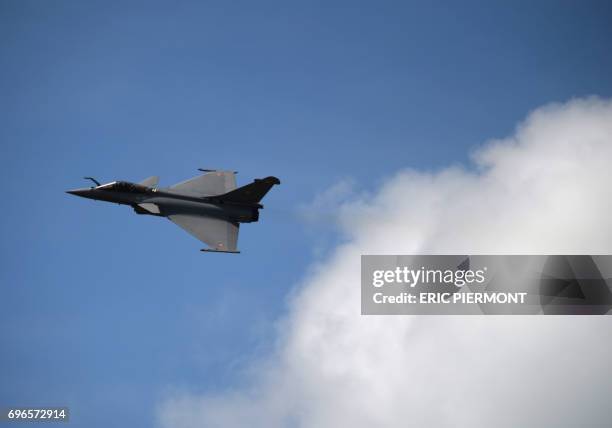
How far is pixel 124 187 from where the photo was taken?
2763 inches

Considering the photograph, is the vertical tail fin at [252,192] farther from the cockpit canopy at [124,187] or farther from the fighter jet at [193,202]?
the cockpit canopy at [124,187]

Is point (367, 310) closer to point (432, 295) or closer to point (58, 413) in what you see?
point (432, 295)

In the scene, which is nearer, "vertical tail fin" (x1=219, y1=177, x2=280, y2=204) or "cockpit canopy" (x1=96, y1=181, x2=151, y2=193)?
"vertical tail fin" (x1=219, y1=177, x2=280, y2=204)

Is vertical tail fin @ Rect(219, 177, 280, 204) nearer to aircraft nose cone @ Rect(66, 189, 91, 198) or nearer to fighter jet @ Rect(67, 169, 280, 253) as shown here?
fighter jet @ Rect(67, 169, 280, 253)

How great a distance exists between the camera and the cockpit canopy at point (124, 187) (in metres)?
70.2

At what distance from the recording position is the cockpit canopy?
70188 millimetres

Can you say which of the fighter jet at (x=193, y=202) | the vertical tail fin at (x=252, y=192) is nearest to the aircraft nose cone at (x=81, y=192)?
the fighter jet at (x=193, y=202)

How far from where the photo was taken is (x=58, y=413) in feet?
198

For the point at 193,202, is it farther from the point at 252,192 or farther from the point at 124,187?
the point at 124,187

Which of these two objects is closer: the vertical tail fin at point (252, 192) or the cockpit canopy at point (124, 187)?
the vertical tail fin at point (252, 192)

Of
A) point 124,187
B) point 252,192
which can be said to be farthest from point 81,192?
point 252,192

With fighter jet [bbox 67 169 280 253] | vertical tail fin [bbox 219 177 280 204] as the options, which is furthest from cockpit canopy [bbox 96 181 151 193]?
vertical tail fin [bbox 219 177 280 204]

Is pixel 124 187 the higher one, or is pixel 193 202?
pixel 124 187

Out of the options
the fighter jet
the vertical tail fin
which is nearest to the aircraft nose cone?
the fighter jet
